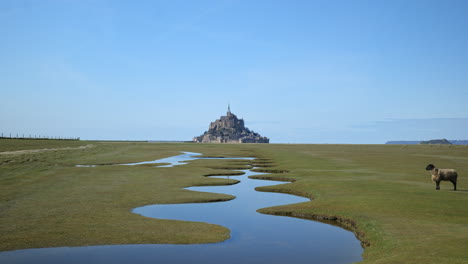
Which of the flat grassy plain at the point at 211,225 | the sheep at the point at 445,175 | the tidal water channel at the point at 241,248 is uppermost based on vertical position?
the sheep at the point at 445,175

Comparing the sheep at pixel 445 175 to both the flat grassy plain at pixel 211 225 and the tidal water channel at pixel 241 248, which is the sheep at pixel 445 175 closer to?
the flat grassy plain at pixel 211 225

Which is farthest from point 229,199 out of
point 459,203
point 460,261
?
point 460,261

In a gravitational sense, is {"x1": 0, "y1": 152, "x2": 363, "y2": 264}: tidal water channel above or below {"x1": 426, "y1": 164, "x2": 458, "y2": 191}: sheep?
below

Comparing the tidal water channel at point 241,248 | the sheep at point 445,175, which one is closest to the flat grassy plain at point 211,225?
the tidal water channel at point 241,248

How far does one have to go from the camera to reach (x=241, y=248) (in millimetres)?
19656

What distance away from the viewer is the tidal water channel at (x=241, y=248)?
1759 cm

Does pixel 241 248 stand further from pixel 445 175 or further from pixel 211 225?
pixel 445 175

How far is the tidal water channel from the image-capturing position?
1759cm

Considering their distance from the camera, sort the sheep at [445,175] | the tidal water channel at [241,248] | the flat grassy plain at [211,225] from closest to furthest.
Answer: the tidal water channel at [241,248], the flat grassy plain at [211,225], the sheep at [445,175]

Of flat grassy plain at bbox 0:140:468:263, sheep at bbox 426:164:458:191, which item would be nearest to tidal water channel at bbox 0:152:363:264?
flat grassy plain at bbox 0:140:468:263

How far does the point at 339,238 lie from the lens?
71.7 feet

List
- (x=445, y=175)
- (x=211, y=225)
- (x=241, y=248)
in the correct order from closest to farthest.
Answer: (x=241, y=248)
(x=211, y=225)
(x=445, y=175)

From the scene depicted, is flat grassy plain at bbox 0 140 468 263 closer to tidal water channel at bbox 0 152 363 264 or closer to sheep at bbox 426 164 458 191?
tidal water channel at bbox 0 152 363 264

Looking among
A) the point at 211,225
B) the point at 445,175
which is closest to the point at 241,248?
the point at 211,225
